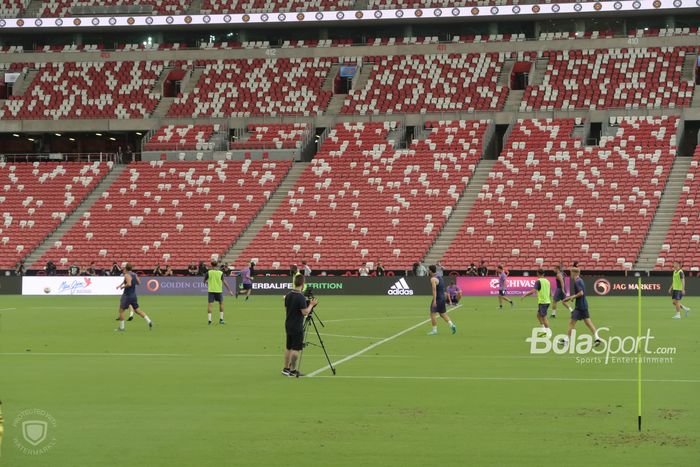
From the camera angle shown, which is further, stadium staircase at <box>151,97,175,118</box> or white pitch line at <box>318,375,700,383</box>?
stadium staircase at <box>151,97,175,118</box>

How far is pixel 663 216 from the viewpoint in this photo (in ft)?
201

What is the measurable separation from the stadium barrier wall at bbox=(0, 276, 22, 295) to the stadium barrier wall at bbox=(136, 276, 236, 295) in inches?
251

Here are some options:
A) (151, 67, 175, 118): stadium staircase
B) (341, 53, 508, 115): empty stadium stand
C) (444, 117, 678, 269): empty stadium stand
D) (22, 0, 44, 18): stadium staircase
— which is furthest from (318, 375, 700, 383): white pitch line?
(22, 0, 44, 18): stadium staircase

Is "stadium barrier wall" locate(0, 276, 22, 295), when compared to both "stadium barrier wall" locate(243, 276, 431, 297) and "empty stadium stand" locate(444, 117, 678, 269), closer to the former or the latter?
"stadium barrier wall" locate(243, 276, 431, 297)

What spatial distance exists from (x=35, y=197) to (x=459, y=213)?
92.4 feet

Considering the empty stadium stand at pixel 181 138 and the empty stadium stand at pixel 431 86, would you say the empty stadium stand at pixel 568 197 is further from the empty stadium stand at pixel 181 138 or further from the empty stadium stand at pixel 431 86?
the empty stadium stand at pixel 181 138

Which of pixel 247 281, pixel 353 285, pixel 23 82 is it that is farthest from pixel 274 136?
pixel 247 281

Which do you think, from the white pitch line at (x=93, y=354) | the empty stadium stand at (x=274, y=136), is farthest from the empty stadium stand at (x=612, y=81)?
the white pitch line at (x=93, y=354)

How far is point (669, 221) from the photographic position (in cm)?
6069

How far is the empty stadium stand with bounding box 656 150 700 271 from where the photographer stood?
56656 millimetres

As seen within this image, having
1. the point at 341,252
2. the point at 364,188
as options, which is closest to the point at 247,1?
the point at 364,188

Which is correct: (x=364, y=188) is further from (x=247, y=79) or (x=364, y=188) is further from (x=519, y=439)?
(x=519, y=439)

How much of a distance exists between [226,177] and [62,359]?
158 ft

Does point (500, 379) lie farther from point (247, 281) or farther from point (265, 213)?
point (265, 213)
